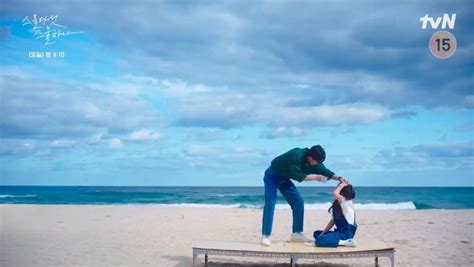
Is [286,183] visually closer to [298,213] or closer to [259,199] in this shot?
[298,213]

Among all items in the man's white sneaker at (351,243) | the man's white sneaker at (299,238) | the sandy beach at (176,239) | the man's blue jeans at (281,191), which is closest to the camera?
the man's white sneaker at (351,243)

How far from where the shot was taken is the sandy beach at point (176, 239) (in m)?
6.81

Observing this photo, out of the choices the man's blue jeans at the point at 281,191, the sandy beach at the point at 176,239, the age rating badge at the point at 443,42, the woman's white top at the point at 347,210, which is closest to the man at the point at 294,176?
the man's blue jeans at the point at 281,191

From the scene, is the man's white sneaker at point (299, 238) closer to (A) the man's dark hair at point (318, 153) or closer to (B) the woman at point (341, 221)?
(B) the woman at point (341, 221)

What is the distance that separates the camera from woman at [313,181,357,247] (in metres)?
5.91

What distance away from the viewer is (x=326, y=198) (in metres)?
28.6

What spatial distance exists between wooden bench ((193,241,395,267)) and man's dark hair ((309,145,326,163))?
3.27ft

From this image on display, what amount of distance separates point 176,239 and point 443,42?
5284 mm

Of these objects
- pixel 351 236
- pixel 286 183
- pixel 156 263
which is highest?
pixel 286 183

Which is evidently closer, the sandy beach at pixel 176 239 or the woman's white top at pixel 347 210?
the woman's white top at pixel 347 210

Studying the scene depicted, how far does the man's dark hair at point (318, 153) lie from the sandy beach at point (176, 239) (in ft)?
4.92

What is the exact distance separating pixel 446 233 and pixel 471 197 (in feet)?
81.4

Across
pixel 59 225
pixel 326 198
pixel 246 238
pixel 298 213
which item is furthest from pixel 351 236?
pixel 326 198

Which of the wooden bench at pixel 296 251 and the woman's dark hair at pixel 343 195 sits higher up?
the woman's dark hair at pixel 343 195
